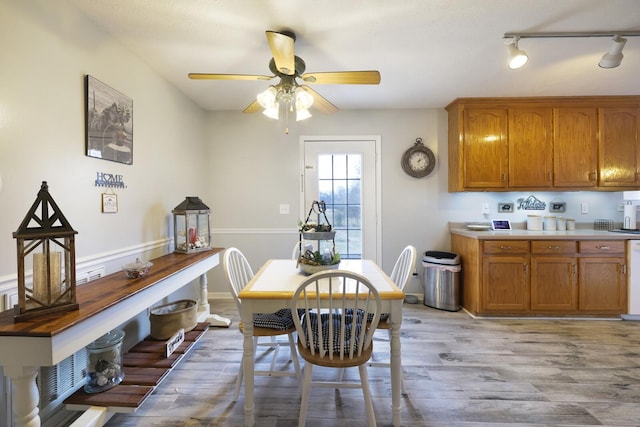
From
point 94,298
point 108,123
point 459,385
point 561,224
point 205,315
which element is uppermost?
point 108,123

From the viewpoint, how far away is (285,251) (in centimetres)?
368

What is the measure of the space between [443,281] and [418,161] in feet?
4.81

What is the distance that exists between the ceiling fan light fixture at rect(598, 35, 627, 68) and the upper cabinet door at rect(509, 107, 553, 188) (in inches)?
45.9

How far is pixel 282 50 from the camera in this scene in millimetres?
1620

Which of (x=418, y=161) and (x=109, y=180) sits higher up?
(x=418, y=161)

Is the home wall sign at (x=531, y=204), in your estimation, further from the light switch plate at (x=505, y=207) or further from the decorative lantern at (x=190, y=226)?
the decorative lantern at (x=190, y=226)

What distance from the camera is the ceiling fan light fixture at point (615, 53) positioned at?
1.97 meters

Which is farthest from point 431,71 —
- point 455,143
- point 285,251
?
point 285,251

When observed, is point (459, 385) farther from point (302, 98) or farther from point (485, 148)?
point (485, 148)

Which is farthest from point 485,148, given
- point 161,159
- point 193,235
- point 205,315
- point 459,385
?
point 205,315

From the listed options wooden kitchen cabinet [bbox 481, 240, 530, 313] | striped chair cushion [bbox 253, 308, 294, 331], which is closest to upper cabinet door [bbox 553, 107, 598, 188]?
wooden kitchen cabinet [bbox 481, 240, 530, 313]

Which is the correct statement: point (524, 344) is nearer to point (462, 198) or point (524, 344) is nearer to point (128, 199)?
point (462, 198)

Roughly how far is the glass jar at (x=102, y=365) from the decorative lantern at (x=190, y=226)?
1036 mm

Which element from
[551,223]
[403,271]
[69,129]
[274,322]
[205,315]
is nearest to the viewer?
[69,129]
